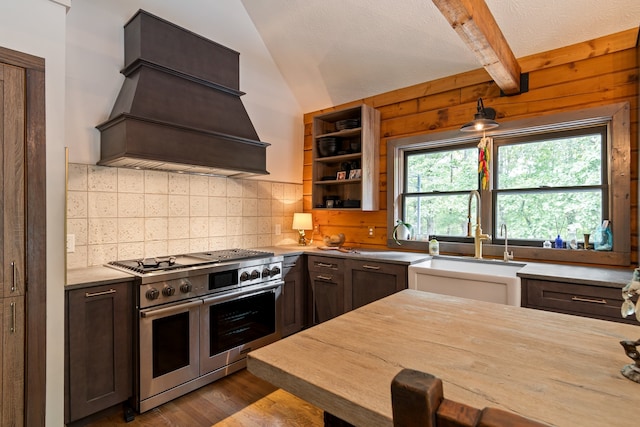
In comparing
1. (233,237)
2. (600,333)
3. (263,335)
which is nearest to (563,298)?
(600,333)

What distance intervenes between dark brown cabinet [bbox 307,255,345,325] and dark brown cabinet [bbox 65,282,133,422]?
5.44ft

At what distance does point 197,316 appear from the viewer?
242 centimetres

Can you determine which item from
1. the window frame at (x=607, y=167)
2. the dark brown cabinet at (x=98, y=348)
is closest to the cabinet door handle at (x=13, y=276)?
the dark brown cabinet at (x=98, y=348)

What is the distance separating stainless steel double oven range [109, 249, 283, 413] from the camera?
217 centimetres

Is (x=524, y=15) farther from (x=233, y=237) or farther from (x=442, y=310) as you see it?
(x=233, y=237)

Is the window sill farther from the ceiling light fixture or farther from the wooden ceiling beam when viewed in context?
the wooden ceiling beam

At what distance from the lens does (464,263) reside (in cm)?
289

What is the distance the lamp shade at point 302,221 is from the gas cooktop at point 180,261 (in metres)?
0.86

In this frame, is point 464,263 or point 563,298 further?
point 464,263

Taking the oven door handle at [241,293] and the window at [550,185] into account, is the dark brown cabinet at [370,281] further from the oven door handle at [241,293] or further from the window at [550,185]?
the window at [550,185]

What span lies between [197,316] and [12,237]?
1160 mm

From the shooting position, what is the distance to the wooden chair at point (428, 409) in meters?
0.33

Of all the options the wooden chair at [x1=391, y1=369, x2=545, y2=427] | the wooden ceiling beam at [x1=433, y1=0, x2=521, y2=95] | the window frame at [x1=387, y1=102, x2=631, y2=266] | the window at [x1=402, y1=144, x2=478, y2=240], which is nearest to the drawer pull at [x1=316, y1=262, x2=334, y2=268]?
the window frame at [x1=387, y1=102, x2=631, y2=266]

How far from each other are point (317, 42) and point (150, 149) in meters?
1.95
